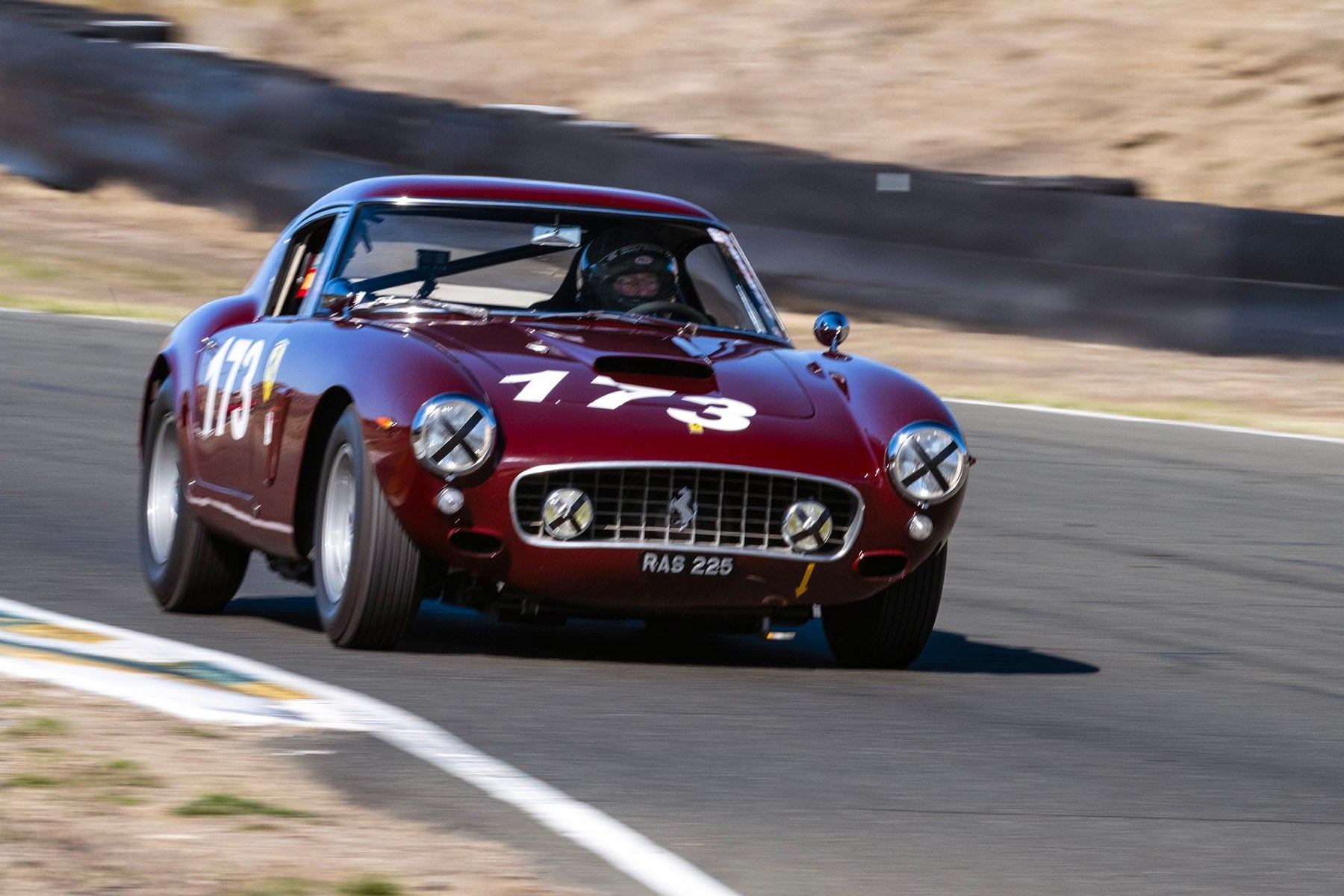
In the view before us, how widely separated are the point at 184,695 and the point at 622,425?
1372 mm

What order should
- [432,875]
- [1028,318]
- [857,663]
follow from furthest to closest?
1. [1028,318]
2. [857,663]
3. [432,875]

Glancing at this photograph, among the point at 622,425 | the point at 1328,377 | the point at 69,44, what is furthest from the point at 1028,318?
the point at 622,425

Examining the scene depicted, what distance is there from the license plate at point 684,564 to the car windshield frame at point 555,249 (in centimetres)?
112

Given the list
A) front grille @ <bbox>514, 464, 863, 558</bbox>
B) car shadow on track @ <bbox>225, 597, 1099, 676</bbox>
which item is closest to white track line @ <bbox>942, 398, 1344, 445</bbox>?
car shadow on track @ <bbox>225, 597, 1099, 676</bbox>

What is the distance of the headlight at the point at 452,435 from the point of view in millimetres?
5984

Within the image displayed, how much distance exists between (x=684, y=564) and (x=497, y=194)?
1.69m

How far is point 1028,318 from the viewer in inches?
698

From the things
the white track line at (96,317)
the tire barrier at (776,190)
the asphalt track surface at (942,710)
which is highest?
the tire barrier at (776,190)

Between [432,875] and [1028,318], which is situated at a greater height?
[1028,318]

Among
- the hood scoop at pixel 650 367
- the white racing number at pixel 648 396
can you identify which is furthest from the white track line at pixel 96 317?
the white racing number at pixel 648 396

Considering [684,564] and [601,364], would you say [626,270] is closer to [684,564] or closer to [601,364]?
[601,364]

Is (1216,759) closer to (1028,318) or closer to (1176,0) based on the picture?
(1028,318)

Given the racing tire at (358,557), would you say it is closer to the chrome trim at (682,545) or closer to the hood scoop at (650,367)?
the chrome trim at (682,545)

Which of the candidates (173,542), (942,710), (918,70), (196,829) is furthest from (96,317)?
(918,70)
